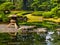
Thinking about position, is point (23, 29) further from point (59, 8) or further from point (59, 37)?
point (59, 8)

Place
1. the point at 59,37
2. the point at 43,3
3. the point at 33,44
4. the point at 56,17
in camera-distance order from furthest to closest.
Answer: the point at 43,3 < the point at 56,17 < the point at 59,37 < the point at 33,44

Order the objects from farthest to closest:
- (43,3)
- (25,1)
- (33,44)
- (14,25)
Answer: (25,1) → (43,3) → (14,25) → (33,44)

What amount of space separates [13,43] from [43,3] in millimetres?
33006

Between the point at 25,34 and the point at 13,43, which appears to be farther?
the point at 25,34

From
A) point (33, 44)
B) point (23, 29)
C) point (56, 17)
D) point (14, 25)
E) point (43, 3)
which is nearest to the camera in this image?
point (33, 44)

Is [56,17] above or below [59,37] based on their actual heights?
below

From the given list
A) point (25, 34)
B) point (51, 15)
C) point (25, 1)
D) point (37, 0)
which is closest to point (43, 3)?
point (37, 0)

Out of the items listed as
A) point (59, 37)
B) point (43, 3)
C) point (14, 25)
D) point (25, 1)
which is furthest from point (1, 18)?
point (25, 1)

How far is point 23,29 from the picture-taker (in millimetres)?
20391

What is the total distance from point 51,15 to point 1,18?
8935mm

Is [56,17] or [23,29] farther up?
[23,29]

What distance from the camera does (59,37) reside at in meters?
18.0

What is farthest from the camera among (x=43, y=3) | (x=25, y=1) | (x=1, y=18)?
(x=25, y=1)

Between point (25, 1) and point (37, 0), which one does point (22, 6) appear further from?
point (37, 0)
